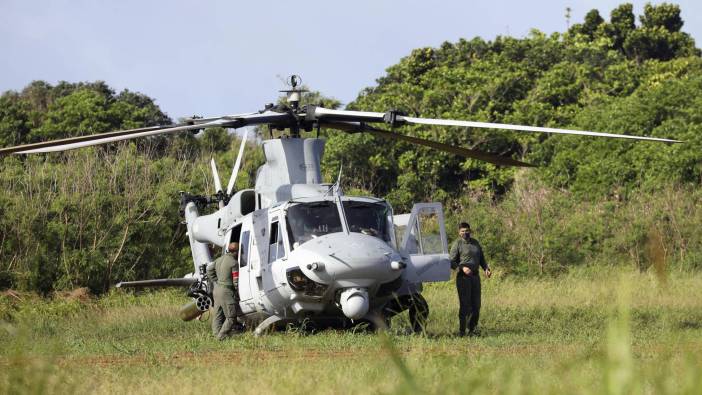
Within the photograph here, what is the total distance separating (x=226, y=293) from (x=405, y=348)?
14.3 feet

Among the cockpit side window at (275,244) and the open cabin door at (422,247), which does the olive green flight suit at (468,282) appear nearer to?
the open cabin door at (422,247)

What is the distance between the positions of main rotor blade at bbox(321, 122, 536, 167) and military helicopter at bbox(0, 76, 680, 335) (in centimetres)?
2

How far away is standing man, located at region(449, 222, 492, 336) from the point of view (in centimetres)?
1475

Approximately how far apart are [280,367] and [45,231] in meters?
17.5

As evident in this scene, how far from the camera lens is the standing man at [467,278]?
48.4 feet

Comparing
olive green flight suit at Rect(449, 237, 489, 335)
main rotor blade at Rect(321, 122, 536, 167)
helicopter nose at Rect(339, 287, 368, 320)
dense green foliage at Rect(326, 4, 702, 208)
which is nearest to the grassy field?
helicopter nose at Rect(339, 287, 368, 320)

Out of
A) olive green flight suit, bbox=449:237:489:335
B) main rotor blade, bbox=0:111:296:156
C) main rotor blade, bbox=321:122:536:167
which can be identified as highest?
main rotor blade, bbox=0:111:296:156

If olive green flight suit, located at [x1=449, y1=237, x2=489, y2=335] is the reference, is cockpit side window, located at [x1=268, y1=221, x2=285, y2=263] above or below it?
above

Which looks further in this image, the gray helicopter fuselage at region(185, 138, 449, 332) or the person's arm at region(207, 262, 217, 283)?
the person's arm at region(207, 262, 217, 283)

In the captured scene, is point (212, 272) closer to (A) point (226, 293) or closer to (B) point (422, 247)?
(A) point (226, 293)

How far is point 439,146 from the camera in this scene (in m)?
13.5

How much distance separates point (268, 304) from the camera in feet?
46.0

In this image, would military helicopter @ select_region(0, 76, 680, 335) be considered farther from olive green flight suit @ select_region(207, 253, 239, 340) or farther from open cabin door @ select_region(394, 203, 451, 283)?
olive green flight suit @ select_region(207, 253, 239, 340)

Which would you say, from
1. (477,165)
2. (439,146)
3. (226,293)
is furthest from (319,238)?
(477,165)
